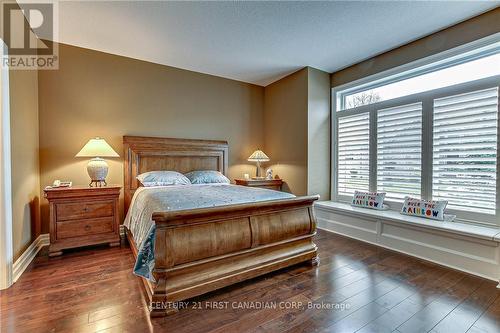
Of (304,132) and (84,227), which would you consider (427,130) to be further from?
(84,227)

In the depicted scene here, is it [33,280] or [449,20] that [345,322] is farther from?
[449,20]

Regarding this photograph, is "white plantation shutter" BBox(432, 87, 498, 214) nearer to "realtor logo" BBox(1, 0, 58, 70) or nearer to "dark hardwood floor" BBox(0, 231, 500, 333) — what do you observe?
"dark hardwood floor" BBox(0, 231, 500, 333)

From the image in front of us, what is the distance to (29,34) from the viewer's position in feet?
8.99

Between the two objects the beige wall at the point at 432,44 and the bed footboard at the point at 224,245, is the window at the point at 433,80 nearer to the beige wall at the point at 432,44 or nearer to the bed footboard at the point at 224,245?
the beige wall at the point at 432,44

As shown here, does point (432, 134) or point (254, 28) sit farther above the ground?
point (254, 28)

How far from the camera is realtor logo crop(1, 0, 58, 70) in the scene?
2230 mm

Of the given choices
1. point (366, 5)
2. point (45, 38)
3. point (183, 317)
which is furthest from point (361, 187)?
point (45, 38)

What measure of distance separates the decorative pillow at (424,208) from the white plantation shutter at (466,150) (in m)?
0.14

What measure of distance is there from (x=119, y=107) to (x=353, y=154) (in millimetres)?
3694

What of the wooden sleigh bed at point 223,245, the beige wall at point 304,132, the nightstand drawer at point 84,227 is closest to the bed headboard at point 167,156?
the nightstand drawer at point 84,227

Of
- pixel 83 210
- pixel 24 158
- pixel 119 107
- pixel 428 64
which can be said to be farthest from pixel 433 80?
pixel 24 158

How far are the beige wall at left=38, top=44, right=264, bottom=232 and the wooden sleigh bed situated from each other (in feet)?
7.25

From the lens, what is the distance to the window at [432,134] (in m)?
2.48

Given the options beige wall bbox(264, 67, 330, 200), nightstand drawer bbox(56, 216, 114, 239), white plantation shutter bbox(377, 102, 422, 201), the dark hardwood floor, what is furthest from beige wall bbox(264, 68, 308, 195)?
nightstand drawer bbox(56, 216, 114, 239)
